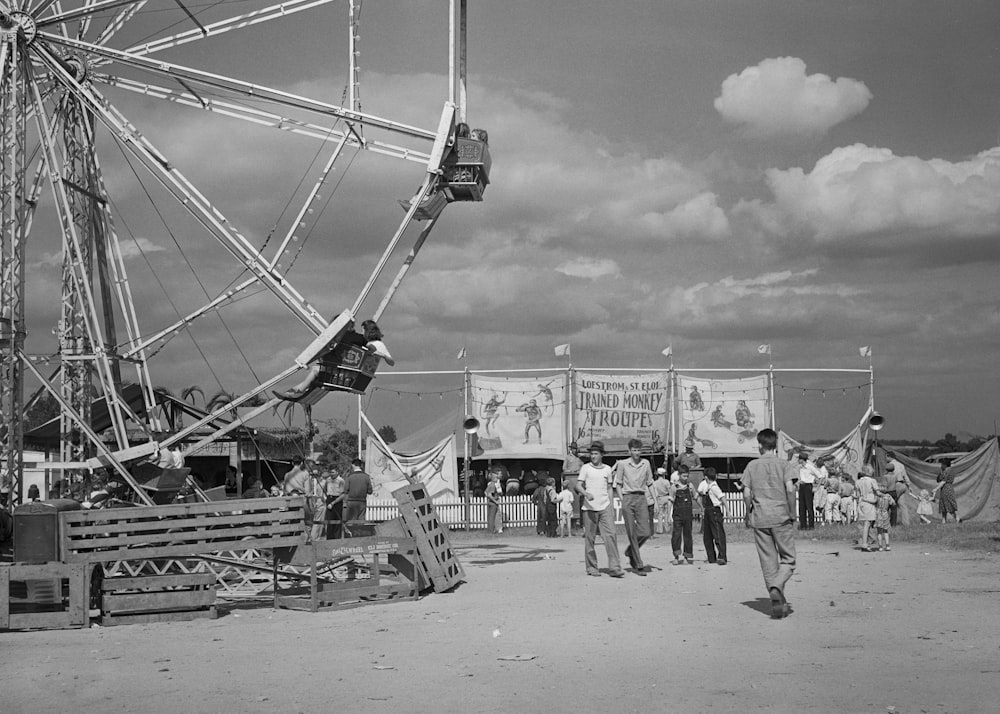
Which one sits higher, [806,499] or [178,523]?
[178,523]

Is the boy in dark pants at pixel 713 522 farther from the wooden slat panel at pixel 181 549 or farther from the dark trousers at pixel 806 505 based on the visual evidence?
the wooden slat panel at pixel 181 549

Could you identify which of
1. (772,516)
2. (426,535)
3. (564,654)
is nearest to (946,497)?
(772,516)

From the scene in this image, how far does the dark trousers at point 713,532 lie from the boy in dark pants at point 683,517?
270 millimetres

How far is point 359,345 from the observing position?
62.2 feet

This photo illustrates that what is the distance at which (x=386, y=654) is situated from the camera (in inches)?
371

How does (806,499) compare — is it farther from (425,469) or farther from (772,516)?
Answer: (772,516)

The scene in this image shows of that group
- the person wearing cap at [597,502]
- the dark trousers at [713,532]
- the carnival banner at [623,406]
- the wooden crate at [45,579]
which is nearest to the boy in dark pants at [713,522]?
the dark trousers at [713,532]

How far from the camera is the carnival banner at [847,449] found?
29.9 metres

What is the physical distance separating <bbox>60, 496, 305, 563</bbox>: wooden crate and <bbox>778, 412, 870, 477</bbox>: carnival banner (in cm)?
1998

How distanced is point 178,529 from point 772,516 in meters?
6.65

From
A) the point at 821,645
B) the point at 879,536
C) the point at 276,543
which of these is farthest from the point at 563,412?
the point at 821,645

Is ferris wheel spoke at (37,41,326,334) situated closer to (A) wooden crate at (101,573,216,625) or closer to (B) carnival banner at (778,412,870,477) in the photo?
(A) wooden crate at (101,573,216,625)

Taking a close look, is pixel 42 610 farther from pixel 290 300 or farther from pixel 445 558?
pixel 290 300

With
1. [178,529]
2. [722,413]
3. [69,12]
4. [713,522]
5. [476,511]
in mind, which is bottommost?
[476,511]
